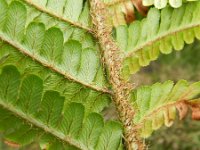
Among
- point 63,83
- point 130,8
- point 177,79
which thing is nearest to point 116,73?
point 63,83

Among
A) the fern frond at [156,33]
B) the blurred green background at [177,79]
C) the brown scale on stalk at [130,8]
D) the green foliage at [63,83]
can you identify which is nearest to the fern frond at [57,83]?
the green foliage at [63,83]

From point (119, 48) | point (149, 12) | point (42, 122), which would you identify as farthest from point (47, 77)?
point (149, 12)

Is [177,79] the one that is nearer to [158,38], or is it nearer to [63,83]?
[158,38]

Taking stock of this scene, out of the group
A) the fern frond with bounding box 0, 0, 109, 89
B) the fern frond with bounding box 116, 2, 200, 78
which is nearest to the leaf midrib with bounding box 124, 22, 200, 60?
the fern frond with bounding box 116, 2, 200, 78

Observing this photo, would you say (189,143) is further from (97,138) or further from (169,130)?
(97,138)

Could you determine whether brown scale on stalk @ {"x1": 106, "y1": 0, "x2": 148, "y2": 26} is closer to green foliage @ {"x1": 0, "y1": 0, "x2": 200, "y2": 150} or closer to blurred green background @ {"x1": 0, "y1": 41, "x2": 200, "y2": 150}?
green foliage @ {"x1": 0, "y1": 0, "x2": 200, "y2": 150}

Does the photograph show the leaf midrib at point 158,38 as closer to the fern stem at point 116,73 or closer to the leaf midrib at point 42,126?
the fern stem at point 116,73

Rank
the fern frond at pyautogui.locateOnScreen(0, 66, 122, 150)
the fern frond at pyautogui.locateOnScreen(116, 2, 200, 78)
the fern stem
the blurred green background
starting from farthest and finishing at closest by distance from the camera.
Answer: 1. the blurred green background
2. the fern frond at pyautogui.locateOnScreen(116, 2, 200, 78)
3. the fern stem
4. the fern frond at pyautogui.locateOnScreen(0, 66, 122, 150)
